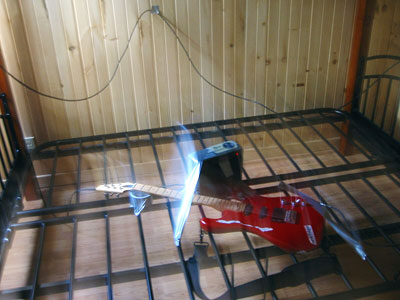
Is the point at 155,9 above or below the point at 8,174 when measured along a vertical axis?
above

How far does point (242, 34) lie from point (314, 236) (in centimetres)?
106

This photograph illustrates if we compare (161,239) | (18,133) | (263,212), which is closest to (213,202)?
(263,212)

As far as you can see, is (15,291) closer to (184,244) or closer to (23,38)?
(184,244)

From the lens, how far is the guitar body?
107cm

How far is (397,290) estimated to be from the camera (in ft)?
3.14

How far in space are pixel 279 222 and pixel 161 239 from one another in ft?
1.43

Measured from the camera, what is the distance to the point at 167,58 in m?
1.77

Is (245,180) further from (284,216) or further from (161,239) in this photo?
(161,239)

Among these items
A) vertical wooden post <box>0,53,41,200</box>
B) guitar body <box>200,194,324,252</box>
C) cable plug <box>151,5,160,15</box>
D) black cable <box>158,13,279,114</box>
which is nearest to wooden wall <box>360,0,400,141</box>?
black cable <box>158,13,279,114</box>

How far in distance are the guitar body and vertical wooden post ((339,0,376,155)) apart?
0.74 metres

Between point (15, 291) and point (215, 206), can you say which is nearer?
point (15, 291)

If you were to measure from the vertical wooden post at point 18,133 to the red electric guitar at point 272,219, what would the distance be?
0.70 meters

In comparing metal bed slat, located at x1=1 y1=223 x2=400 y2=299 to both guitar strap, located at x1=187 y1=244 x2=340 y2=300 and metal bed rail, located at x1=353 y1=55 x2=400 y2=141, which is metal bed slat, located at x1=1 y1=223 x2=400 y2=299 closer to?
guitar strap, located at x1=187 y1=244 x2=340 y2=300

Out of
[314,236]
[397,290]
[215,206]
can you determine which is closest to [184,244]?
[215,206]
